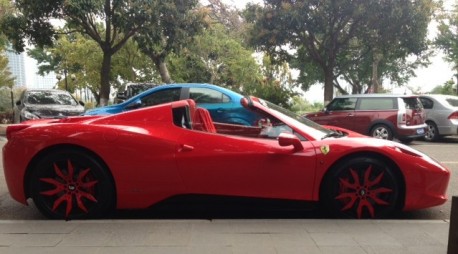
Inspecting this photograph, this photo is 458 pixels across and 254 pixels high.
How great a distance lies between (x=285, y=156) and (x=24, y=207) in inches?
118

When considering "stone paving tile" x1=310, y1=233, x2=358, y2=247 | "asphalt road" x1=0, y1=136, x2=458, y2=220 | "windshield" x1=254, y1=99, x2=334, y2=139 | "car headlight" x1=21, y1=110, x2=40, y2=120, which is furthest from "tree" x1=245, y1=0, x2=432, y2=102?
"stone paving tile" x1=310, y1=233, x2=358, y2=247

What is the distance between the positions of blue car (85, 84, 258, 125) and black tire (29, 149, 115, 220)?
4.06 meters

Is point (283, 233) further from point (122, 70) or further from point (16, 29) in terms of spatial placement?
point (122, 70)

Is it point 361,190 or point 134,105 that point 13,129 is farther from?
point 134,105

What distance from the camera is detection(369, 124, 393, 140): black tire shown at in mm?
11809

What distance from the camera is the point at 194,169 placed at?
14.1 ft

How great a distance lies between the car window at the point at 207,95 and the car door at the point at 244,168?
14.7 ft

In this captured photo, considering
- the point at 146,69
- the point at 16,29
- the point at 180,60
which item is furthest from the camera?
the point at 146,69

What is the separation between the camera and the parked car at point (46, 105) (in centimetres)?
1277

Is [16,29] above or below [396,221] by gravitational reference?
above

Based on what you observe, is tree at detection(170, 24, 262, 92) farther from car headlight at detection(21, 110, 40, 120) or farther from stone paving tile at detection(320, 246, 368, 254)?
stone paving tile at detection(320, 246, 368, 254)

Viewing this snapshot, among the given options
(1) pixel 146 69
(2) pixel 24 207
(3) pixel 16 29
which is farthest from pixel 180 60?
(2) pixel 24 207

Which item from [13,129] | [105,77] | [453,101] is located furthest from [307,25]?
[13,129]

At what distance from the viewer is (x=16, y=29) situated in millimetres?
15055
